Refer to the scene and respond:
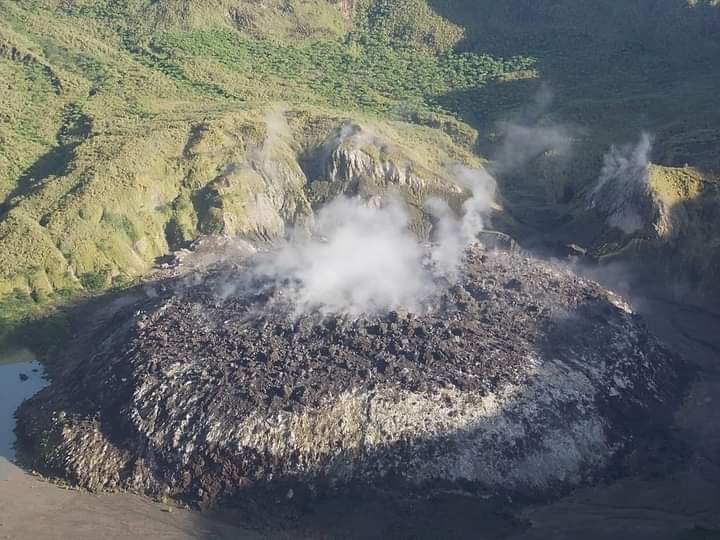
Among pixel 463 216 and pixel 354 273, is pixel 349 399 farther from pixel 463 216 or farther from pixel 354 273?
pixel 463 216

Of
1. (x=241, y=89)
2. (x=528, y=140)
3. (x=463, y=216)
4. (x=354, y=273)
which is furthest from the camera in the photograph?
(x=241, y=89)

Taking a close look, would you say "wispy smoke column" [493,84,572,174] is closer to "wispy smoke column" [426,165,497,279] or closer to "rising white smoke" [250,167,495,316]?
"wispy smoke column" [426,165,497,279]

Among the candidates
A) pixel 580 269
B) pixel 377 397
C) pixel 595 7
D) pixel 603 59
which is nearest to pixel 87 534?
pixel 377 397

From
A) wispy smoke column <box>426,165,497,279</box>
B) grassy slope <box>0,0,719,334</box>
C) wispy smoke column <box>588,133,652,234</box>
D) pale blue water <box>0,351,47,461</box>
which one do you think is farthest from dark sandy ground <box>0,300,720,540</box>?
wispy smoke column <box>588,133,652,234</box>

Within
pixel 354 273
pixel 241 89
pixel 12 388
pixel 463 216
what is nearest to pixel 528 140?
pixel 463 216

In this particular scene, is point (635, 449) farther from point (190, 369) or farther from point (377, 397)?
point (190, 369)

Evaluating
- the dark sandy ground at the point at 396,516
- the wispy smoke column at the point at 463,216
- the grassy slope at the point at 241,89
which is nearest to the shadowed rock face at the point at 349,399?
the dark sandy ground at the point at 396,516
